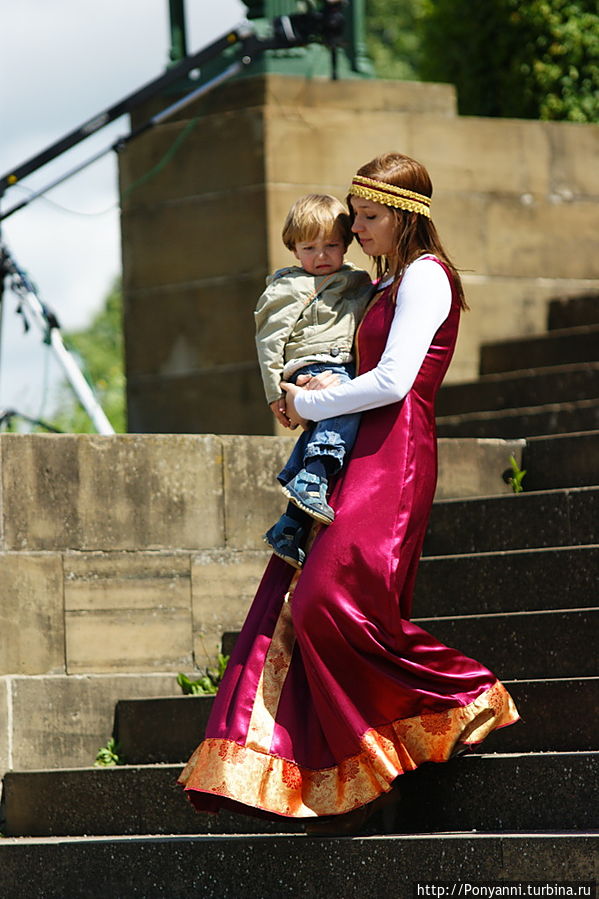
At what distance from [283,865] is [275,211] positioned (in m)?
4.97

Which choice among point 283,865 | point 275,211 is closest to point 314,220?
point 283,865

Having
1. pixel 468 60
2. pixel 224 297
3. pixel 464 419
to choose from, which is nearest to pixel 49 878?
pixel 464 419

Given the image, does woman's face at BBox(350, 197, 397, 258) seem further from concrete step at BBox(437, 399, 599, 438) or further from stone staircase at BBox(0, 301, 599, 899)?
concrete step at BBox(437, 399, 599, 438)

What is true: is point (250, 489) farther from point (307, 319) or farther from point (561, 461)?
point (307, 319)

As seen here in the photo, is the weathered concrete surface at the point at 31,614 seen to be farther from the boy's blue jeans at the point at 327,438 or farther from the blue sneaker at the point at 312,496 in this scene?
the blue sneaker at the point at 312,496

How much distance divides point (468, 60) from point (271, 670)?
288 inches

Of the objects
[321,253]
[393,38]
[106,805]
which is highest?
[393,38]

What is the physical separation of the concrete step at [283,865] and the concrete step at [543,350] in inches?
171

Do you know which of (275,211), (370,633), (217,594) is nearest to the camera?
(370,633)

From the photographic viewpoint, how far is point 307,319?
4.91m

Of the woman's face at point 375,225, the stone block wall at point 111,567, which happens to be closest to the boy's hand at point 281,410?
the woman's face at point 375,225

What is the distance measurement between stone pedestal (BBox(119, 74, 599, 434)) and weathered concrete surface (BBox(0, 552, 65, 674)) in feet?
9.47

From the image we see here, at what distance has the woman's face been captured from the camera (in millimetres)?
4771

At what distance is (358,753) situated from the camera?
182 inches
